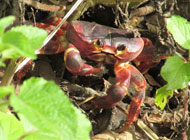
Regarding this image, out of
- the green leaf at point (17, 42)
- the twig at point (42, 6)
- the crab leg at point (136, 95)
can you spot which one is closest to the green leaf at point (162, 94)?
the crab leg at point (136, 95)

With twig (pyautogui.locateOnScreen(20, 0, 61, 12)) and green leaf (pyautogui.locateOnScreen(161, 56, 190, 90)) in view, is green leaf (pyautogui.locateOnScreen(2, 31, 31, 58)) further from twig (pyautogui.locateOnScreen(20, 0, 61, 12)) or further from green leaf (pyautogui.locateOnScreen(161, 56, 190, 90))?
twig (pyautogui.locateOnScreen(20, 0, 61, 12))

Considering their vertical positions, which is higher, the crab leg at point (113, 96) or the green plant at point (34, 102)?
the green plant at point (34, 102)

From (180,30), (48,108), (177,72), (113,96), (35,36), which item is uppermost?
(35,36)

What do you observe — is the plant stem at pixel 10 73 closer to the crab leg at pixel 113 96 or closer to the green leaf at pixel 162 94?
the crab leg at pixel 113 96

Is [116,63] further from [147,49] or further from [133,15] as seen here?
[133,15]

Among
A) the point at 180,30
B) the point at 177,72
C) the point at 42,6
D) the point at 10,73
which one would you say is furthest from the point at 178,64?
the point at 42,6

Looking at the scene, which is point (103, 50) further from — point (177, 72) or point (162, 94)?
point (177, 72)

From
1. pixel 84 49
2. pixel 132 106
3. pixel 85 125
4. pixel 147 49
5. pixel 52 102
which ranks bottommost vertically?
pixel 132 106

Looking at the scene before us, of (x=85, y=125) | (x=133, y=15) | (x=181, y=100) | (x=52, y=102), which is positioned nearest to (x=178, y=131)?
(x=181, y=100)
